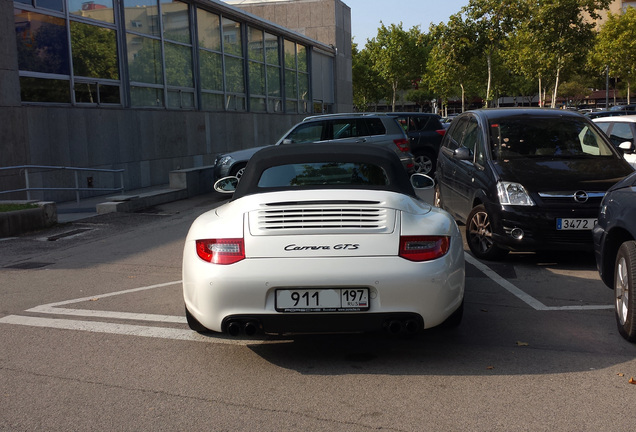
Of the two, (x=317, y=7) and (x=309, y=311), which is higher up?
(x=317, y=7)

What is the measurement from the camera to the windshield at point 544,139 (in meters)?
8.23

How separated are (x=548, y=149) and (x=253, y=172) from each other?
4458 mm

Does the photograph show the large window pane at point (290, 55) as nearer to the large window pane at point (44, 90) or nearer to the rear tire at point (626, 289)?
the large window pane at point (44, 90)

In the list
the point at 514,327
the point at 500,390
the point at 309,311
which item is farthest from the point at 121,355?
the point at 514,327

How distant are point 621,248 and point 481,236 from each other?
3.03 metres

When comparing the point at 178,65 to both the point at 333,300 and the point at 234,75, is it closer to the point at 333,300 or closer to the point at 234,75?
the point at 234,75

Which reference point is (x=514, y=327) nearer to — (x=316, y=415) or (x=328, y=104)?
(x=316, y=415)

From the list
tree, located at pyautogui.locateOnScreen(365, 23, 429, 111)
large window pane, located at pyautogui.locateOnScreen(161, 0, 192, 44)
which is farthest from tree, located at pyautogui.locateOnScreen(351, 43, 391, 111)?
large window pane, located at pyautogui.locateOnScreen(161, 0, 192, 44)

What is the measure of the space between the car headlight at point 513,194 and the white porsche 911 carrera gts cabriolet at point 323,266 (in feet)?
9.99

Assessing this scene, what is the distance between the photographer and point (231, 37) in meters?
26.6

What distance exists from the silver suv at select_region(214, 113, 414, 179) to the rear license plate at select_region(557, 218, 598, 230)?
796 cm

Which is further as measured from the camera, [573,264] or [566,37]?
[566,37]

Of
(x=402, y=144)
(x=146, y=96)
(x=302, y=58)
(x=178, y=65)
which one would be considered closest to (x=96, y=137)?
(x=146, y=96)

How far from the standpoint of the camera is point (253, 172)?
205 inches
